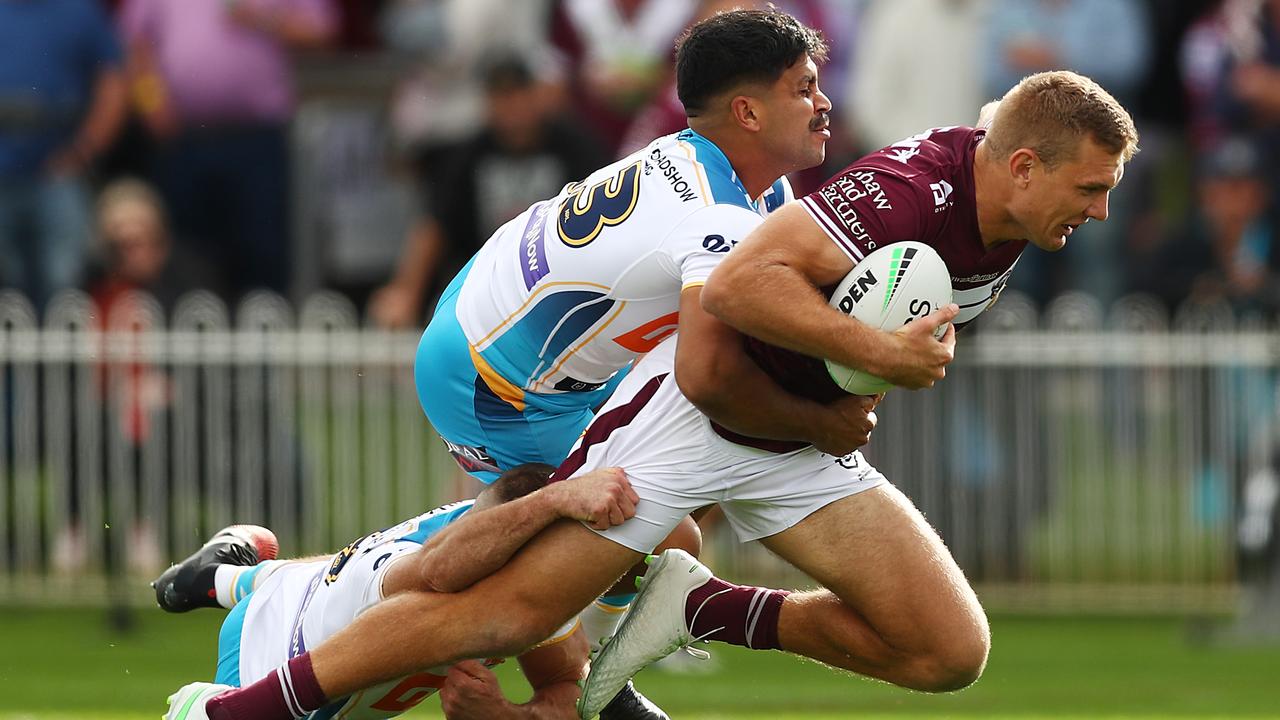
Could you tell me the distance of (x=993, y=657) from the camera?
36.7ft

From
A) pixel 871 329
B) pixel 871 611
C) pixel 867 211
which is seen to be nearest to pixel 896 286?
pixel 871 329

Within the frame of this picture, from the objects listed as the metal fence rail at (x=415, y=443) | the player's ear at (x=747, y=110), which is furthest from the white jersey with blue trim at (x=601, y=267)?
the metal fence rail at (x=415, y=443)

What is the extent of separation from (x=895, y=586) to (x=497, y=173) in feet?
20.2

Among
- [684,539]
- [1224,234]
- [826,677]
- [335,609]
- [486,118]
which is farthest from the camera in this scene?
[1224,234]

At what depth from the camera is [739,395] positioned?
690cm

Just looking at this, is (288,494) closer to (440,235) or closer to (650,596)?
(440,235)

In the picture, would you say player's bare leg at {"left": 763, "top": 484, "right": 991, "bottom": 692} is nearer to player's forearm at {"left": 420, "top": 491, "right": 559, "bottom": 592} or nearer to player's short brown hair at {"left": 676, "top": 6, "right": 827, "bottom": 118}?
player's forearm at {"left": 420, "top": 491, "right": 559, "bottom": 592}

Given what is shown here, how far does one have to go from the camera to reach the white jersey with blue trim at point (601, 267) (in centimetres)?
710

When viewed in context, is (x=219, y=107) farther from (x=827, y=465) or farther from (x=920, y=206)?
(x=920, y=206)

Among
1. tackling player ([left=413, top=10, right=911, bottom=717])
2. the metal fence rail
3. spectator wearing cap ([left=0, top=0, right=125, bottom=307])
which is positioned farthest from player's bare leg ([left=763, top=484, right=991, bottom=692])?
spectator wearing cap ([left=0, top=0, right=125, bottom=307])

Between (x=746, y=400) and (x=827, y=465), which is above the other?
(x=746, y=400)

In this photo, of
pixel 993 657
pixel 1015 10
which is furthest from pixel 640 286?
pixel 1015 10

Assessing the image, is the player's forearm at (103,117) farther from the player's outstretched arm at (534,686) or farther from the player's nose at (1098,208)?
the player's nose at (1098,208)

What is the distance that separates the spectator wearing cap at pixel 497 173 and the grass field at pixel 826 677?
2.30m
